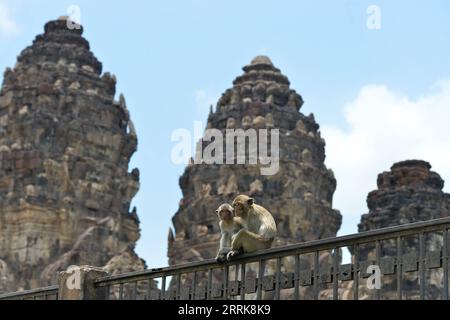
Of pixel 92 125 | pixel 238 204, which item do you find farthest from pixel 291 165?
pixel 238 204

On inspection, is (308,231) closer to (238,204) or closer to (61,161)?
(61,161)

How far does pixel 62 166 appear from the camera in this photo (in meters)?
53.8

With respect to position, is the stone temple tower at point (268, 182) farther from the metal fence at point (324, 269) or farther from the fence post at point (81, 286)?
the metal fence at point (324, 269)

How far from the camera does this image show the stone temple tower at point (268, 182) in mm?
55625

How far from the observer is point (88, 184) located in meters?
54.4

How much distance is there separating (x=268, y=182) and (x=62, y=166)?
1069 centimetres

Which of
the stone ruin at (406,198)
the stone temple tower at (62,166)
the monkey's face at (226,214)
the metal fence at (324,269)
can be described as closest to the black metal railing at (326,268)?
the metal fence at (324,269)

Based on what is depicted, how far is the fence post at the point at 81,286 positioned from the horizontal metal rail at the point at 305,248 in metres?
0.14

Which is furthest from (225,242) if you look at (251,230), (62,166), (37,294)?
(62,166)

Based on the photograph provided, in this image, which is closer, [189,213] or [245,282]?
[245,282]

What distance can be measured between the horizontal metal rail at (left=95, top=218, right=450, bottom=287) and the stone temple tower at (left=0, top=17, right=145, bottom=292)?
35924 mm

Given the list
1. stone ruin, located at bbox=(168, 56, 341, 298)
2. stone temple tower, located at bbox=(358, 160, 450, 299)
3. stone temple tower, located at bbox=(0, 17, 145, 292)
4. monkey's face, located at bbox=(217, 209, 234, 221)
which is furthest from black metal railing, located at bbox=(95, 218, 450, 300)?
stone ruin, located at bbox=(168, 56, 341, 298)
